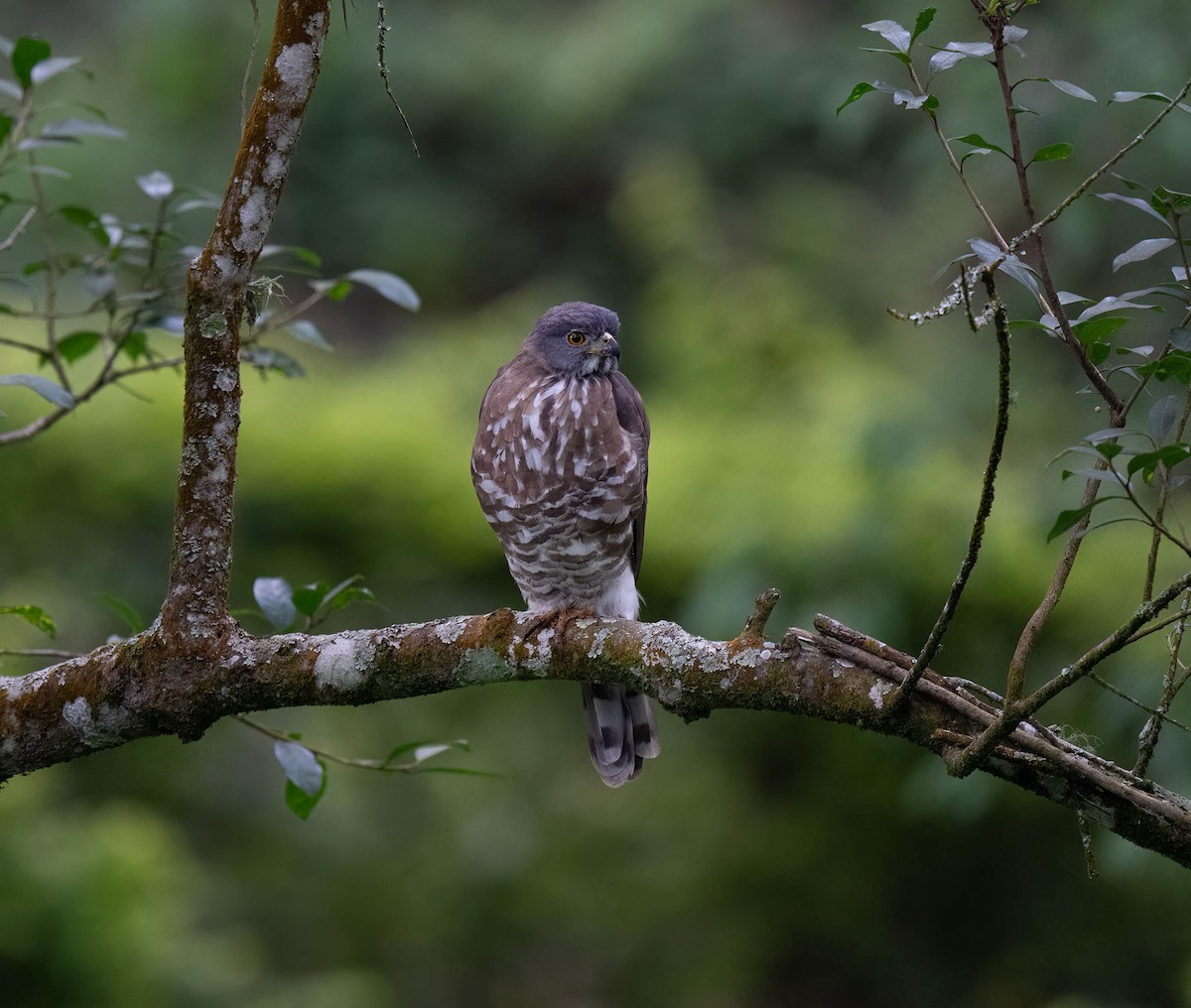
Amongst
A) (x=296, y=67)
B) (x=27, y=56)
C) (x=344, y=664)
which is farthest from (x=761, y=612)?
(x=27, y=56)

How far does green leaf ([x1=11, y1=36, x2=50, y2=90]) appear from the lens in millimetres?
2369

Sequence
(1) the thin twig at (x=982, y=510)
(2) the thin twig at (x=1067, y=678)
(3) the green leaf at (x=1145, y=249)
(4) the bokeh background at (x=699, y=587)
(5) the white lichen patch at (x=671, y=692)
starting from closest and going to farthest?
1. (1) the thin twig at (x=982, y=510)
2. (2) the thin twig at (x=1067, y=678)
3. (3) the green leaf at (x=1145, y=249)
4. (5) the white lichen patch at (x=671, y=692)
5. (4) the bokeh background at (x=699, y=587)

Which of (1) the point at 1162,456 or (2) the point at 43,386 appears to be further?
(2) the point at 43,386

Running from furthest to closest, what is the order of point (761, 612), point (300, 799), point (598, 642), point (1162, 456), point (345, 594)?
1. point (345, 594)
2. point (300, 799)
3. point (598, 642)
4. point (761, 612)
5. point (1162, 456)

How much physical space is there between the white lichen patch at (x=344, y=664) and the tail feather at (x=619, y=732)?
1.01 m

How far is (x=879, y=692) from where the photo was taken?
1.77 m

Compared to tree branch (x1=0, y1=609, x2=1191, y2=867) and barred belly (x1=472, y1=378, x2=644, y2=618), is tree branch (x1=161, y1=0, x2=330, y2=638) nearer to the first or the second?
tree branch (x1=0, y1=609, x2=1191, y2=867)

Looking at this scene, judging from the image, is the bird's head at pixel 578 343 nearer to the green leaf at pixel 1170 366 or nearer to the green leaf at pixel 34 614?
the green leaf at pixel 34 614

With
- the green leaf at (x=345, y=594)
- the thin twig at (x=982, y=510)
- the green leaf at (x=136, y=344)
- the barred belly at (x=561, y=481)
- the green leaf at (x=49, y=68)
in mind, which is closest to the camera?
the thin twig at (x=982, y=510)

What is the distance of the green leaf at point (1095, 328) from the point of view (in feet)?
5.15

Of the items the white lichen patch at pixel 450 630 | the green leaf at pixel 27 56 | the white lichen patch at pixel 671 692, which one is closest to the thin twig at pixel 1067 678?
the white lichen patch at pixel 671 692

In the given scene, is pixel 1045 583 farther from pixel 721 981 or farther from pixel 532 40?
pixel 532 40

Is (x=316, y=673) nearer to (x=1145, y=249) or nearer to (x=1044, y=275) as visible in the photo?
(x=1044, y=275)

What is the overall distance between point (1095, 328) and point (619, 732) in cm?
174
